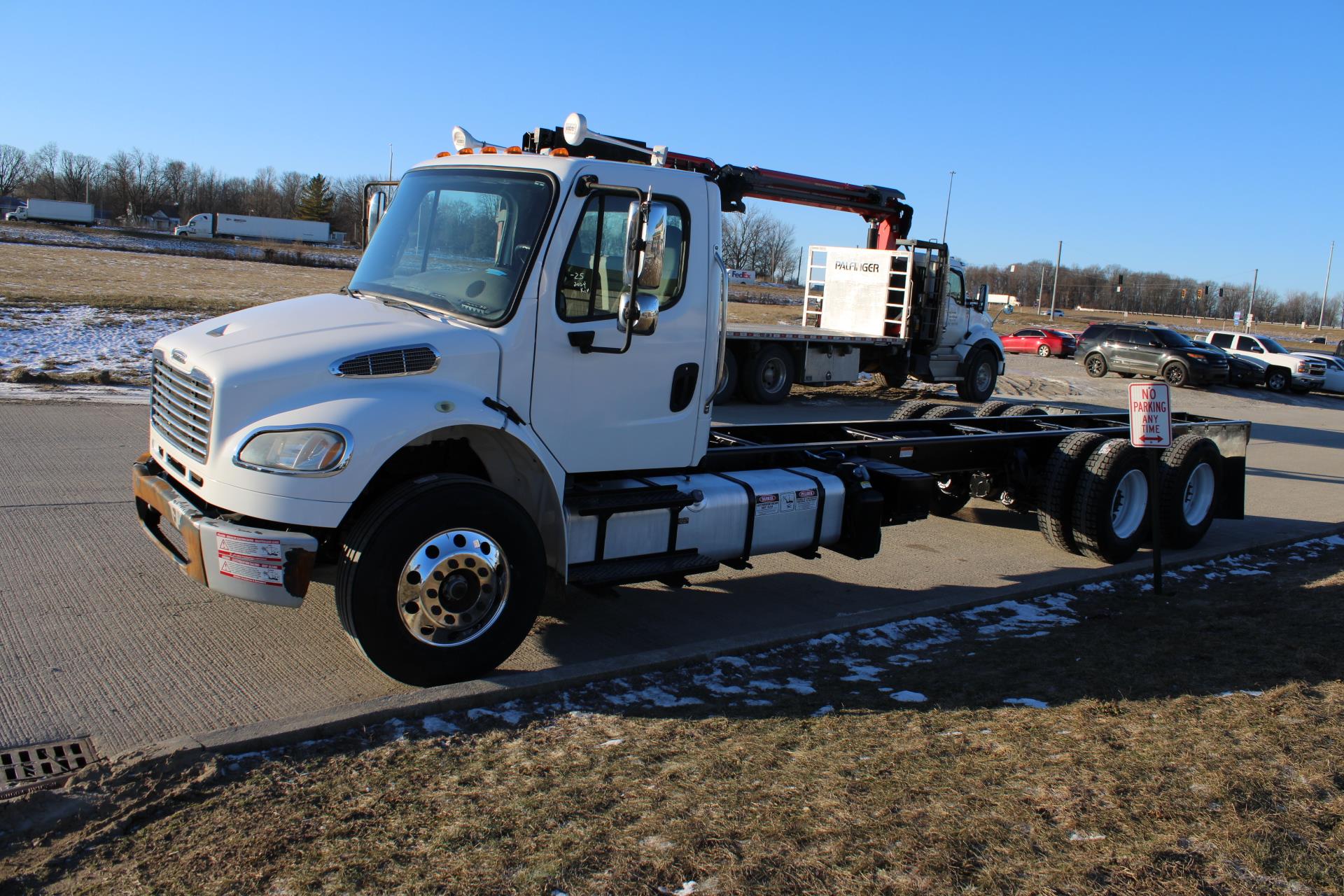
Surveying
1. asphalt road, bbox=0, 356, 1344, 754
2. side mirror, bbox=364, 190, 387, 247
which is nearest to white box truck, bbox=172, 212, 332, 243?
asphalt road, bbox=0, 356, 1344, 754

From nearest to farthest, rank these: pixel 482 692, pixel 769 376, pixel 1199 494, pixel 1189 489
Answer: pixel 482 692 → pixel 1189 489 → pixel 1199 494 → pixel 769 376

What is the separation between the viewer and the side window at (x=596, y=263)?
540 cm

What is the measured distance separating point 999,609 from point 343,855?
192 inches

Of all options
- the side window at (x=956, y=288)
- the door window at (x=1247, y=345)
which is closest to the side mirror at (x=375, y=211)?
the side window at (x=956, y=288)

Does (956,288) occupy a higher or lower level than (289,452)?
higher

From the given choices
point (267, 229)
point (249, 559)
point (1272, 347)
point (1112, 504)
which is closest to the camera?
point (249, 559)

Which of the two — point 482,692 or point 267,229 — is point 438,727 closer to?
point 482,692

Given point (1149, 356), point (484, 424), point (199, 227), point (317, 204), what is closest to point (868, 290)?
point (1149, 356)

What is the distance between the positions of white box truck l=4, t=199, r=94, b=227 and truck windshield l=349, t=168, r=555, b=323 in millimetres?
92784

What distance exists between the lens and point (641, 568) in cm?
573

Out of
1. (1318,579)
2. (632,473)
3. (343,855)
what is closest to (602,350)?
(632,473)

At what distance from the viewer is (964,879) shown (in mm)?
3305

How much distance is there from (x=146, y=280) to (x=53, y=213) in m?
66.2

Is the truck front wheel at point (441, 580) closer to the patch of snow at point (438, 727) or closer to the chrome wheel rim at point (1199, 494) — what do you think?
the patch of snow at point (438, 727)
